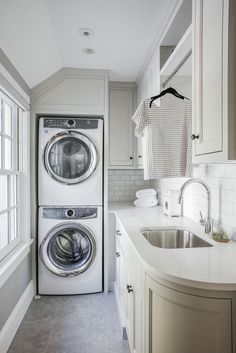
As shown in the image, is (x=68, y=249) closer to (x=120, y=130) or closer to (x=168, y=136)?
(x=120, y=130)

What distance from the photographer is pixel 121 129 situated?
3.06m

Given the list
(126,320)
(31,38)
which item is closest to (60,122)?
(31,38)

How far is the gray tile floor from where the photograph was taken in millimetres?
1866

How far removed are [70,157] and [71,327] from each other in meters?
1.62

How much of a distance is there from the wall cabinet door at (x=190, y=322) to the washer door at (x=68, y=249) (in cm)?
162

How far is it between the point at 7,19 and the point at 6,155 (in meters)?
1.10

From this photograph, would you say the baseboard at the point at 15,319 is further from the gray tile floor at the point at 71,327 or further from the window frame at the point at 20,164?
the window frame at the point at 20,164

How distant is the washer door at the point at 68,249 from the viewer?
2576 millimetres

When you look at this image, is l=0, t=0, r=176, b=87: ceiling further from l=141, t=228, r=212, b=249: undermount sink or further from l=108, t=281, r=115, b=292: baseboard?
l=108, t=281, r=115, b=292: baseboard

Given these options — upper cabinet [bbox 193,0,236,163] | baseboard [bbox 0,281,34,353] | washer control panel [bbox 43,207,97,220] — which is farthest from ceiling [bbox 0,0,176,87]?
baseboard [bbox 0,281,34,353]

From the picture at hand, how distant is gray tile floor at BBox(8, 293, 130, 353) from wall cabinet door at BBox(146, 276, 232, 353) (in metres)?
1.02

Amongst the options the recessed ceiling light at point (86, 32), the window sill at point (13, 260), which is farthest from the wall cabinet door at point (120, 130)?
the window sill at point (13, 260)

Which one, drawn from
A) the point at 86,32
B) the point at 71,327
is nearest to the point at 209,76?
the point at 86,32

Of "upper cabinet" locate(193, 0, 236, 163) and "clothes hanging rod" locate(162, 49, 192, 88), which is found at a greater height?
"clothes hanging rod" locate(162, 49, 192, 88)
